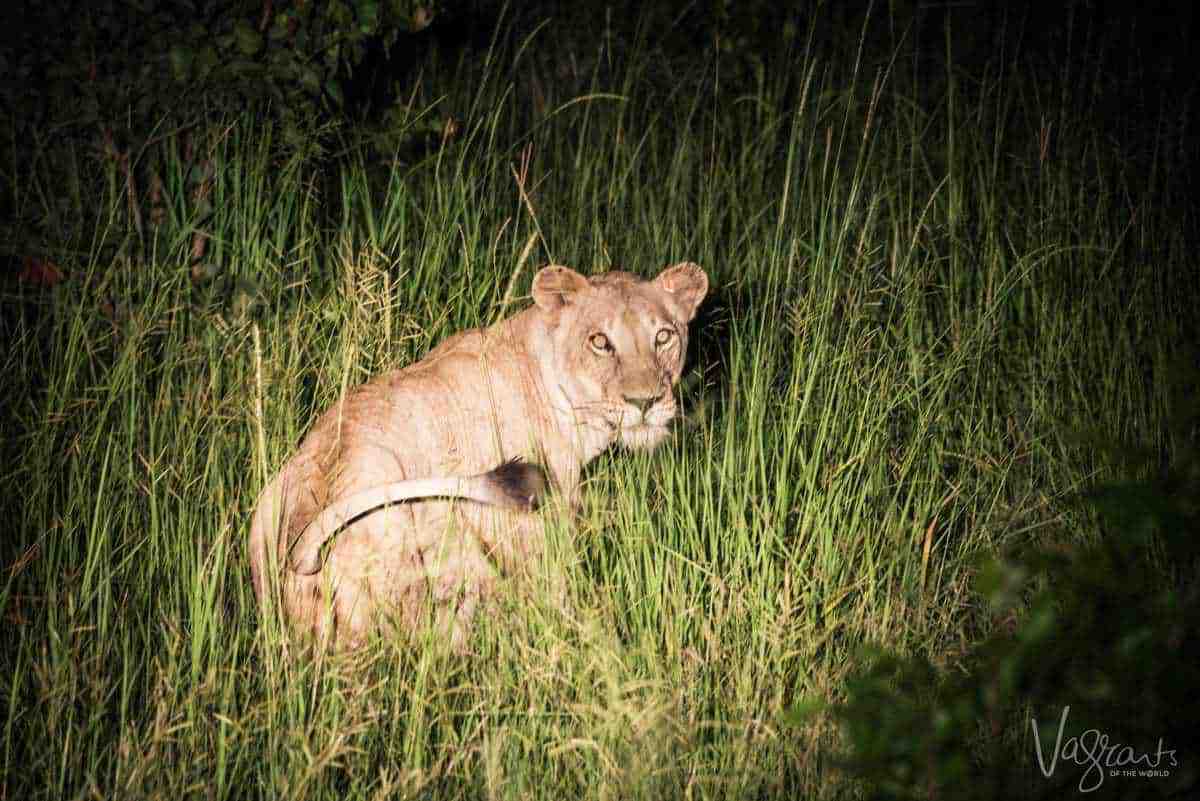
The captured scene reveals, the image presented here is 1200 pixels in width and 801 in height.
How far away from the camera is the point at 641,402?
3.64 metres

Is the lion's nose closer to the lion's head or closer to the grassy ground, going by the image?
the lion's head

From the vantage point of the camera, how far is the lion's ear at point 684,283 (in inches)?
157

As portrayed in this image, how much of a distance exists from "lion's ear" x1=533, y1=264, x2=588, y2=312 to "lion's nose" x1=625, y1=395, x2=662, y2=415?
43 cm

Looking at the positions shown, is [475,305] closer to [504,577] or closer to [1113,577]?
[504,577]

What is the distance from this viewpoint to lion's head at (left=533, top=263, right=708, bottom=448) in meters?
3.67

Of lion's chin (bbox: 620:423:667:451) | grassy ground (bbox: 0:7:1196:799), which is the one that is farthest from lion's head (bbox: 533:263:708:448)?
grassy ground (bbox: 0:7:1196:799)

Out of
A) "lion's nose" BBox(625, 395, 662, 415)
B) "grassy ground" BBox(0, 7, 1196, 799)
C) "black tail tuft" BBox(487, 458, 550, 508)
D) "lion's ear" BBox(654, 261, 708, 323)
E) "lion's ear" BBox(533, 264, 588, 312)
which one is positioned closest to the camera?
"grassy ground" BBox(0, 7, 1196, 799)

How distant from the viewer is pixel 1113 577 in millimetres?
2010

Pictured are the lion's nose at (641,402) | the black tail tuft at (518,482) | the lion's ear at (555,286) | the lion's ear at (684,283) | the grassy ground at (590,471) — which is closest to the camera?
the grassy ground at (590,471)

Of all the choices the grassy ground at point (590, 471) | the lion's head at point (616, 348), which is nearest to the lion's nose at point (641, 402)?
the lion's head at point (616, 348)

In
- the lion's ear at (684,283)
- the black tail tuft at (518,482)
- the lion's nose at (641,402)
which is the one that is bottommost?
the lion's nose at (641,402)

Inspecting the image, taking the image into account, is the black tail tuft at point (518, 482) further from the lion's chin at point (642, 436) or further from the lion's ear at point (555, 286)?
the lion's ear at point (555, 286)

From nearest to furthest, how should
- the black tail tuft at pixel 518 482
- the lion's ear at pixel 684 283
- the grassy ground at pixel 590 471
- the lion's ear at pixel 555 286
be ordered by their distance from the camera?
the grassy ground at pixel 590 471, the black tail tuft at pixel 518 482, the lion's ear at pixel 555 286, the lion's ear at pixel 684 283

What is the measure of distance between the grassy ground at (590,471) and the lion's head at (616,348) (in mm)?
149
